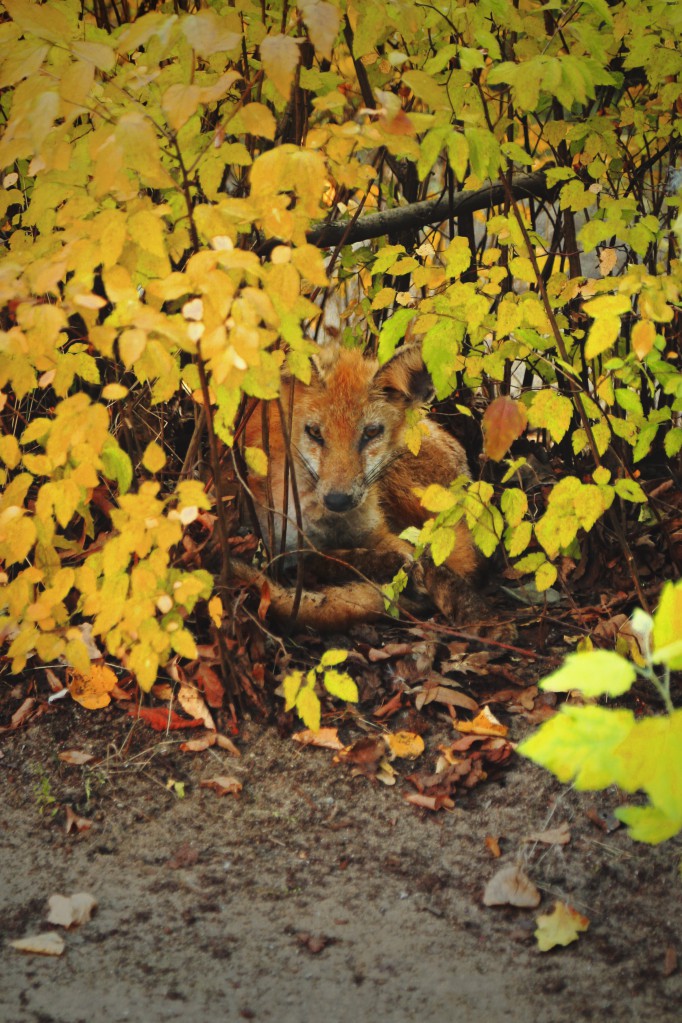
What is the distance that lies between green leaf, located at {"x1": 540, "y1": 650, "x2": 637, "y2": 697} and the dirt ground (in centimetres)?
115

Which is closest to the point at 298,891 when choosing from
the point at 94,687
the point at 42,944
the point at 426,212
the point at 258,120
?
the point at 42,944

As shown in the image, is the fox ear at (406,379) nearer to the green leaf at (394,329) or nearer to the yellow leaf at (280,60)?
the green leaf at (394,329)

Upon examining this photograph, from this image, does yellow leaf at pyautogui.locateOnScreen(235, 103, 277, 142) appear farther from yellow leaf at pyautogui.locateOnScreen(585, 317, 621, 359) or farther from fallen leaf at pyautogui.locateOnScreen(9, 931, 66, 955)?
fallen leaf at pyautogui.locateOnScreen(9, 931, 66, 955)

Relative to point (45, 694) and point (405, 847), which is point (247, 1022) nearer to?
point (405, 847)

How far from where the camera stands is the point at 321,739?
11.3 feet

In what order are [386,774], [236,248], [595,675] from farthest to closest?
[386,774], [236,248], [595,675]

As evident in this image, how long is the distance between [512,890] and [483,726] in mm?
783

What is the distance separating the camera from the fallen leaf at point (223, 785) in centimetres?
321

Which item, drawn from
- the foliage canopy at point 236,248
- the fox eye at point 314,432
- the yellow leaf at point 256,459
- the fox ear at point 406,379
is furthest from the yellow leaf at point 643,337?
the fox eye at point 314,432

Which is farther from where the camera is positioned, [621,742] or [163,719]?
[163,719]

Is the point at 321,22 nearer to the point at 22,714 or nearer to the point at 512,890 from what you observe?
the point at 512,890

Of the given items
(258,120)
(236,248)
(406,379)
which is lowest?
(406,379)

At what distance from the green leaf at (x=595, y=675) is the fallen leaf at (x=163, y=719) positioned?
2135mm

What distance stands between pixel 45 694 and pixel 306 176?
2.20 m
